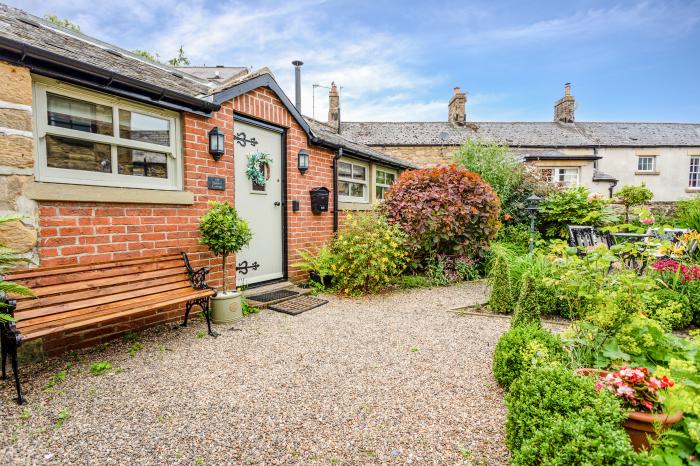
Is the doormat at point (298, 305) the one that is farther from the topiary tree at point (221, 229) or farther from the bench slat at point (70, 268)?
the bench slat at point (70, 268)

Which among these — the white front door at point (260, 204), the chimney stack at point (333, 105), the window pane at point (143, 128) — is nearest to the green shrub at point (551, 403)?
the white front door at point (260, 204)

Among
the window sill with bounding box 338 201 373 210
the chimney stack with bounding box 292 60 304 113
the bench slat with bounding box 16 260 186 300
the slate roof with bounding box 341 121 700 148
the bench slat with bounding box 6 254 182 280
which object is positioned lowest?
the bench slat with bounding box 16 260 186 300

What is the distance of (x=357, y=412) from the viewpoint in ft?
8.06

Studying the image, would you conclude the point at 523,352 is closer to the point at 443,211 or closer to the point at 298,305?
the point at 298,305

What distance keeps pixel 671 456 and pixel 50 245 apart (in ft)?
15.2

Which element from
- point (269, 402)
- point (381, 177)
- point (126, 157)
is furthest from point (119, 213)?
point (381, 177)

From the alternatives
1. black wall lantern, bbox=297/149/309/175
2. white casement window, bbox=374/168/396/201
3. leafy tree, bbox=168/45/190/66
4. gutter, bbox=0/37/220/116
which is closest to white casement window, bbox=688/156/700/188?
white casement window, bbox=374/168/396/201

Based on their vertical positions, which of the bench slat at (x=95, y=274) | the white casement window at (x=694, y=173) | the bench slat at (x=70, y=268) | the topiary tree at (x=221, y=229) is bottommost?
the bench slat at (x=95, y=274)

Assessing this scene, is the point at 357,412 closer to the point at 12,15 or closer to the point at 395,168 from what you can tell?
the point at 12,15

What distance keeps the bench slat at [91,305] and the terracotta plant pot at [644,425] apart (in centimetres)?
392

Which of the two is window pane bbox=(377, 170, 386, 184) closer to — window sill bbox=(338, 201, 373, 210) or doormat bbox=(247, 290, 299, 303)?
window sill bbox=(338, 201, 373, 210)

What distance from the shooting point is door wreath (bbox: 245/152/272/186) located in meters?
5.75

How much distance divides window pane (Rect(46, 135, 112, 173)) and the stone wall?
0.27 metres

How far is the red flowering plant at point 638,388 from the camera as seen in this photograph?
1667 mm
